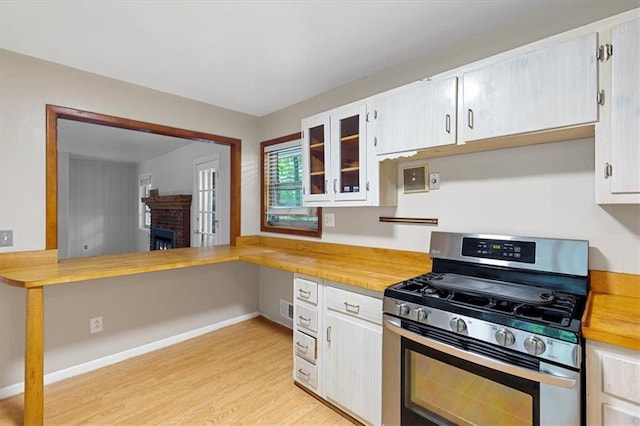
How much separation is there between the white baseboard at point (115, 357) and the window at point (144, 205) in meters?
4.40

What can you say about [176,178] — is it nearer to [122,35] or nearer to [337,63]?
[122,35]

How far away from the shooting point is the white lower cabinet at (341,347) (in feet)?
5.71

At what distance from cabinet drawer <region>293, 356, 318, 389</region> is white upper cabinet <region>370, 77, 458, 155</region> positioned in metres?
1.54

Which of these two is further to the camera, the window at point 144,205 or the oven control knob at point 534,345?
the window at point 144,205

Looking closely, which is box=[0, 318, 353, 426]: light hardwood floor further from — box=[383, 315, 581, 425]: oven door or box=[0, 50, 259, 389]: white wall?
box=[383, 315, 581, 425]: oven door

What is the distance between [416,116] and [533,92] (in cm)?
60

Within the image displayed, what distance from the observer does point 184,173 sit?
5.26m

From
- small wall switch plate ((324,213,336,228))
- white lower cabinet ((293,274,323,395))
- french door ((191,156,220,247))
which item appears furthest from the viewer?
french door ((191,156,220,247))

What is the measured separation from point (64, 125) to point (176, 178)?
173 centimetres

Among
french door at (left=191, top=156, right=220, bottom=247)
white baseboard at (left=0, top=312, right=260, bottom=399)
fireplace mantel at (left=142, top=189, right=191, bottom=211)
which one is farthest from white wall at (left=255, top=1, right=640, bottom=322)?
fireplace mantel at (left=142, top=189, right=191, bottom=211)

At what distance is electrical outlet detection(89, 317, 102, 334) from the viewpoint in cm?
254

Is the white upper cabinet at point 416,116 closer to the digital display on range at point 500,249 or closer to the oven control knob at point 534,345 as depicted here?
the digital display on range at point 500,249

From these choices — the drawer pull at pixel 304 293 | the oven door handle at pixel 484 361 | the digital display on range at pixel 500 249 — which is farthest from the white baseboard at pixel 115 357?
the digital display on range at pixel 500 249

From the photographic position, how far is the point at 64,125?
411 centimetres
